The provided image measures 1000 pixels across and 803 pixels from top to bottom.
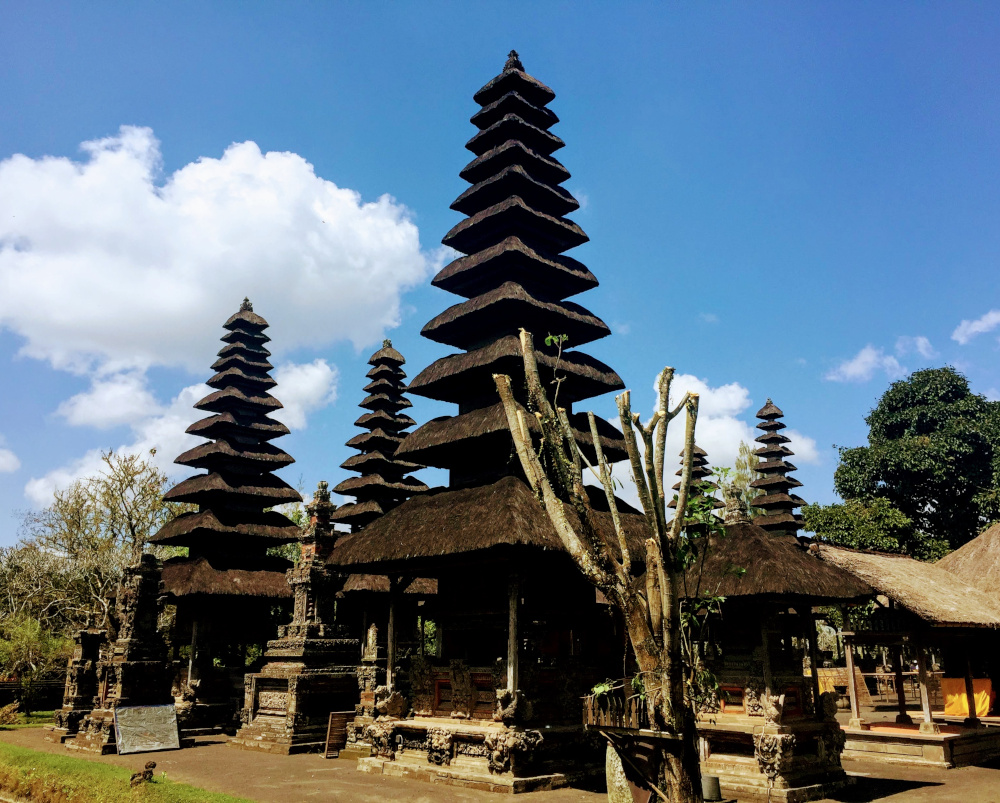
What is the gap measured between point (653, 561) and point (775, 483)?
3766 centimetres

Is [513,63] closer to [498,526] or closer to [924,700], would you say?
[498,526]

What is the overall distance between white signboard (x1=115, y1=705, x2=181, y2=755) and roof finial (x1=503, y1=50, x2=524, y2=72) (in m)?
22.5

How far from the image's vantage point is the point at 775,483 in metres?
42.3

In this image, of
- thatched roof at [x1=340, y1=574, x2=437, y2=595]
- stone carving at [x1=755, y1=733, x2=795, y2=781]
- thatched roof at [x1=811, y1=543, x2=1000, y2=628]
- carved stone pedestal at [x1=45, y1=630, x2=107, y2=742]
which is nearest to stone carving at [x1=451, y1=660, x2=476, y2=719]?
stone carving at [x1=755, y1=733, x2=795, y2=781]

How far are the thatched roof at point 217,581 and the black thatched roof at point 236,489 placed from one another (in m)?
0.04

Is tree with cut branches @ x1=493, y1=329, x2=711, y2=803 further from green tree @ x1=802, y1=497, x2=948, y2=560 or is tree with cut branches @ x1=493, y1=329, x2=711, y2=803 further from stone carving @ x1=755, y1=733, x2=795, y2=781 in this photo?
green tree @ x1=802, y1=497, x2=948, y2=560

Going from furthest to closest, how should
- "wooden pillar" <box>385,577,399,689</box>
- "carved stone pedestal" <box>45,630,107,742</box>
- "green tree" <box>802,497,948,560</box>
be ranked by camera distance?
"green tree" <box>802,497,948,560</box>, "carved stone pedestal" <box>45,630,107,742</box>, "wooden pillar" <box>385,577,399,689</box>

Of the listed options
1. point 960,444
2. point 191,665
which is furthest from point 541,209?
point 960,444

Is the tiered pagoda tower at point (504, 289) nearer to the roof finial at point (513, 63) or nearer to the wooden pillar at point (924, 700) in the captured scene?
the roof finial at point (513, 63)

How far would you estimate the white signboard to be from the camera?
21000 mm

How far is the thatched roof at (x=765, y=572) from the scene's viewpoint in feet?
49.0

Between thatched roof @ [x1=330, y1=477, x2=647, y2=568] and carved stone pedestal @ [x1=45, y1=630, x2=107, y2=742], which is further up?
thatched roof @ [x1=330, y1=477, x2=647, y2=568]

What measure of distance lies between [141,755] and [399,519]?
9.77 metres

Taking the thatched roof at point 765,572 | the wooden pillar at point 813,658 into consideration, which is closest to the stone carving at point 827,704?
the wooden pillar at point 813,658
